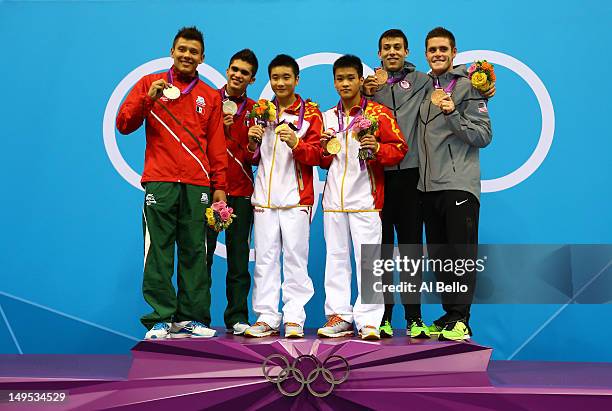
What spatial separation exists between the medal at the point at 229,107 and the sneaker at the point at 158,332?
4.22ft

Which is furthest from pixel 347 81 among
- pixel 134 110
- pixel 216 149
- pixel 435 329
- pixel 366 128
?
pixel 435 329

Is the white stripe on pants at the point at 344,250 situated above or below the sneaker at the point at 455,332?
above

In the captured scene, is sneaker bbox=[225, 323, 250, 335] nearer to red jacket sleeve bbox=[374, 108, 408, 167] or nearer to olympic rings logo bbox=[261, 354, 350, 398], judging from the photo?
olympic rings logo bbox=[261, 354, 350, 398]

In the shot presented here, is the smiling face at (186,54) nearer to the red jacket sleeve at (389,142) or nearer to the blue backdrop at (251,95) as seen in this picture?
the red jacket sleeve at (389,142)

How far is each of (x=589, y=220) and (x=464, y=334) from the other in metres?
1.91

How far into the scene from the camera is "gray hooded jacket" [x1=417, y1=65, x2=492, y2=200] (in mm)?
3619

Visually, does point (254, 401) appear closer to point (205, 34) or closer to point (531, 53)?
point (205, 34)

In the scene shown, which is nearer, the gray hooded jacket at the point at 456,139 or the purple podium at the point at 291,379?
the purple podium at the point at 291,379

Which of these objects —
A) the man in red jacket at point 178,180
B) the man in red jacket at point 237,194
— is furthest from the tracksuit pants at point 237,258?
the man in red jacket at point 178,180

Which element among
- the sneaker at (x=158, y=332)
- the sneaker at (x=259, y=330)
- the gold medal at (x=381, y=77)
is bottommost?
the sneaker at (x=259, y=330)

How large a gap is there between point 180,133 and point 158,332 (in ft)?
3.55

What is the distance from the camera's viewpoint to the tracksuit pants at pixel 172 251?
3.60 metres

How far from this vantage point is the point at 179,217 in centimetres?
371

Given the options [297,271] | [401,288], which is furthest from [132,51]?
[401,288]
